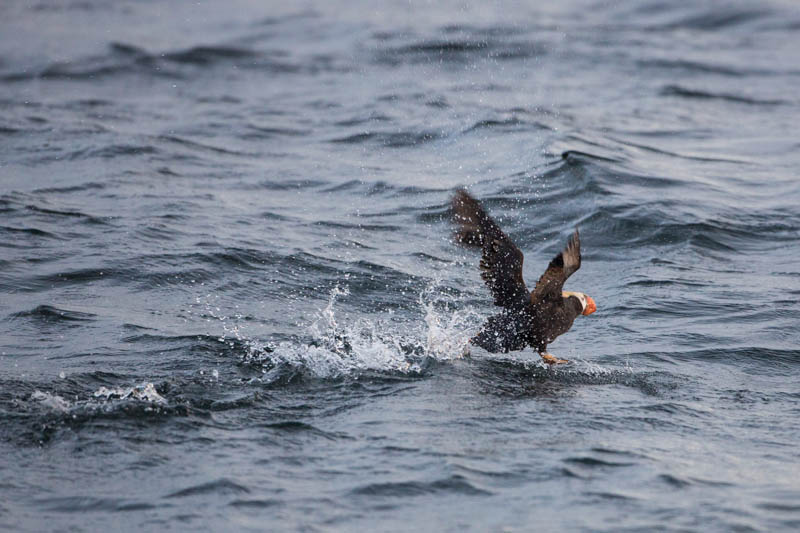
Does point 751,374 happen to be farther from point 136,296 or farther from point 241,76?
point 241,76

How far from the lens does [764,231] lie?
10.2 m

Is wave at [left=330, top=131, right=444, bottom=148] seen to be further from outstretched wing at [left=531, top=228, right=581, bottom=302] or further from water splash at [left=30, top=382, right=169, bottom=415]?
water splash at [left=30, top=382, right=169, bottom=415]

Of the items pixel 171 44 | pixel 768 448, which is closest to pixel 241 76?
pixel 171 44

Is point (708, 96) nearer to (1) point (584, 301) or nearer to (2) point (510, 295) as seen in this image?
(1) point (584, 301)

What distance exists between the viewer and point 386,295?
8133mm

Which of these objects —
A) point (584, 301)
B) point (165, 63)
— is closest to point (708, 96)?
point (165, 63)

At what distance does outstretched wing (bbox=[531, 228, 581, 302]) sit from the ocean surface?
514 millimetres

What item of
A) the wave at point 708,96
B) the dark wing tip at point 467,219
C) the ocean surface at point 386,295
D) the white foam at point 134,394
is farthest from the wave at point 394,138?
the white foam at point 134,394

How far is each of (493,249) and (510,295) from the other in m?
0.34

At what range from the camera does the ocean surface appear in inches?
190

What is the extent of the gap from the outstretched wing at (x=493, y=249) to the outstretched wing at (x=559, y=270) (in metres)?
0.12

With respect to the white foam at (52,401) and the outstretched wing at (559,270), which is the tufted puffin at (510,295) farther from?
the white foam at (52,401)

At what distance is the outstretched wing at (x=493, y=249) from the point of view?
248 inches

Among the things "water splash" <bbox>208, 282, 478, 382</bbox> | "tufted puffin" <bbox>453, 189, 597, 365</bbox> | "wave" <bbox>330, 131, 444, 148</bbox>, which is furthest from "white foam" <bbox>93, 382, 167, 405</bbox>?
"wave" <bbox>330, 131, 444, 148</bbox>
